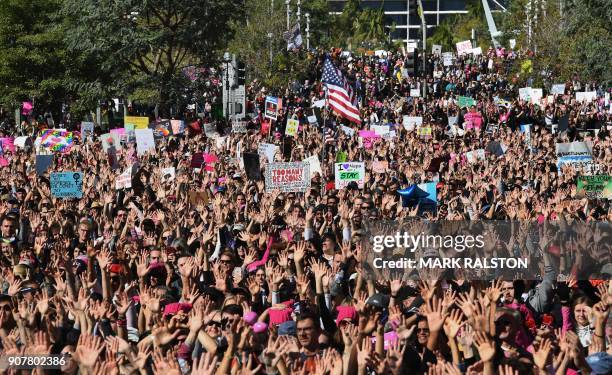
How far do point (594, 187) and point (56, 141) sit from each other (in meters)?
12.1

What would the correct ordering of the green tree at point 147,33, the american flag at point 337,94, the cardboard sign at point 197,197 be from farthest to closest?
the green tree at point 147,33
the american flag at point 337,94
the cardboard sign at point 197,197

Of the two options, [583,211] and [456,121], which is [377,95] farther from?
[583,211]

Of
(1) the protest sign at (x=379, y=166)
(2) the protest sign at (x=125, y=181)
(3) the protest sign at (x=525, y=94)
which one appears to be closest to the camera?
(2) the protest sign at (x=125, y=181)

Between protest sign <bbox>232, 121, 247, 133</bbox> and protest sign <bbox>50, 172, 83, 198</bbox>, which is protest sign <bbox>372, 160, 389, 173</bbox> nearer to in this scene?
protest sign <bbox>50, 172, 83, 198</bbox>

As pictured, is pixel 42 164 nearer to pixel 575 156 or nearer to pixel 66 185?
pixel 66 185

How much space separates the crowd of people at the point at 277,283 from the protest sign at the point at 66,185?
0.14 metres

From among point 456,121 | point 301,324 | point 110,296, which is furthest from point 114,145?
point 301,324

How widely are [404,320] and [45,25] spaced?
35.9m

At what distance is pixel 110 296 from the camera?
10.2 m

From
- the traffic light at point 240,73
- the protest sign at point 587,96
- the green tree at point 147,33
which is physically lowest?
the protest sign at point 587,96

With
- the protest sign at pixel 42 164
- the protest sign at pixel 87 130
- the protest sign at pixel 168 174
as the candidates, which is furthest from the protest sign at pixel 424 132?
the protest sign at pixel 42 164

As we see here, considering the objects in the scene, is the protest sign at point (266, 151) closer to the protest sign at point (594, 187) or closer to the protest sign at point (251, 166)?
the protest sign at point (251, 166)

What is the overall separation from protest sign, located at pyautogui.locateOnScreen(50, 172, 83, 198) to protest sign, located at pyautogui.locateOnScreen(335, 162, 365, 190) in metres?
4.10

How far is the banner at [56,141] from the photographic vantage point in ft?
82.3
